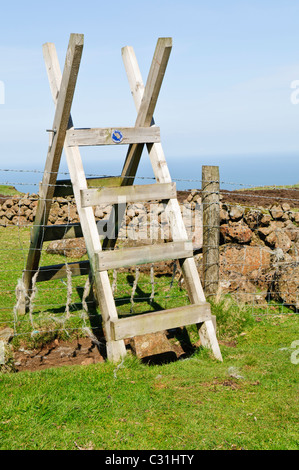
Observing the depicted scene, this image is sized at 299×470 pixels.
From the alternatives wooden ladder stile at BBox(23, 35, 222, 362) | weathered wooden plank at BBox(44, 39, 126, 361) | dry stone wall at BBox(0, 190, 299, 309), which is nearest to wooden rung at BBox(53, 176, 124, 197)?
wooden ladder stile at BBox(23, 35, 222, 362)

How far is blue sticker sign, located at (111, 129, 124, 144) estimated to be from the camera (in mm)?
6109

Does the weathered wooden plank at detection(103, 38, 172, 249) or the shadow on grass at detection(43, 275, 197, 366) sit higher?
the weathered wooden plank at detection(103, 38, 172, 249)

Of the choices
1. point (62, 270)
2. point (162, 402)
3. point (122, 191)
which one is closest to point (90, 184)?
point (122, 191)

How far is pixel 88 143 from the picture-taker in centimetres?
596

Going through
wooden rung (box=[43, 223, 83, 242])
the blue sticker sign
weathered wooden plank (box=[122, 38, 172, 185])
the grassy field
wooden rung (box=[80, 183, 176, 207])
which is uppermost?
weathered wooden plank (box=[122, 38, 172, 185])

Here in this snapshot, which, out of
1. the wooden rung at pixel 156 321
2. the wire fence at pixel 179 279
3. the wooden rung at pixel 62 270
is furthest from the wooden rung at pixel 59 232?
the wooden rung at pixel 156 321

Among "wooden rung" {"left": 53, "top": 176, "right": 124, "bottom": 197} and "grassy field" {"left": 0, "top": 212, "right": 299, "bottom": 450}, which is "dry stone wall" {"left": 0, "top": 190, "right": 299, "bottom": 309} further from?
"grassy field" {"left": 0, "top": 212, "right": 299, "bottom": 450}

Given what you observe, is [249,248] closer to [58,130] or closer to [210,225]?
[210,225]

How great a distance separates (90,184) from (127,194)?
78cm

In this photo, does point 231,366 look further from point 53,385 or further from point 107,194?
point 107,194

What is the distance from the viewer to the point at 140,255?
580 cm

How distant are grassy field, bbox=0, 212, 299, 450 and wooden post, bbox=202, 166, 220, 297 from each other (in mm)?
1000
